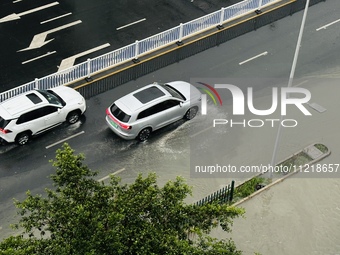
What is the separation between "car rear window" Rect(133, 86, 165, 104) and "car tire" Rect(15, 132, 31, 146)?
523 cm

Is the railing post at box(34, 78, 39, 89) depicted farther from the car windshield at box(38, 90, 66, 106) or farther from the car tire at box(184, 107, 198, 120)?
the car tire at box(184, 107, 198, 120)

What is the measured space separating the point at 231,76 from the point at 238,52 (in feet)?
7.71

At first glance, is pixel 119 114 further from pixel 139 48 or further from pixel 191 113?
pixel 139 48

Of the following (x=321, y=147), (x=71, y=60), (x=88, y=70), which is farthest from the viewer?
(x=71, y=60)

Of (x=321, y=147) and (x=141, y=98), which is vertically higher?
(x=141, y=98)

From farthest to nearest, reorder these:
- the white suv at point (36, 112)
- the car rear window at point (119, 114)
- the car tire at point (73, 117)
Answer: the car tire at point (73, 117)
the car rear window at point (119, 114)
the white suv at point (36, 112)

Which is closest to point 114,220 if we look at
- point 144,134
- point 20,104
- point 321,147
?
point 144,134

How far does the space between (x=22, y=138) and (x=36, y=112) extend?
1333 millimetres

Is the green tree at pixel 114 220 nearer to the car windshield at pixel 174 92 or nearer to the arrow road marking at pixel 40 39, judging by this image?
the car windshield at pixel 174 92

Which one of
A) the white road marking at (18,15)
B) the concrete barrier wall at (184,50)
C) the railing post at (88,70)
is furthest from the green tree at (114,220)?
the white road marking at (18,15)

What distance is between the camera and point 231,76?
33594mm

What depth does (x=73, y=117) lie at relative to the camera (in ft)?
99.2

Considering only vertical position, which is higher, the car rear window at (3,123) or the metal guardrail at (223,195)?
the car rear window at (3,123)

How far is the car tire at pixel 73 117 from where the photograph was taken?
98.6 feet
